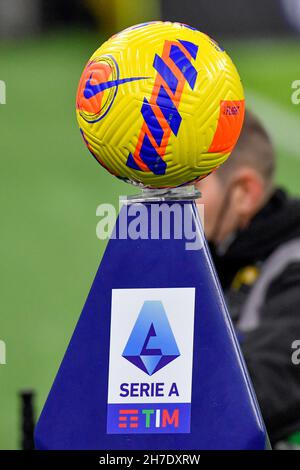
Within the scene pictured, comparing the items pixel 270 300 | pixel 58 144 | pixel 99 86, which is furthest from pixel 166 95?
pixel 58 144

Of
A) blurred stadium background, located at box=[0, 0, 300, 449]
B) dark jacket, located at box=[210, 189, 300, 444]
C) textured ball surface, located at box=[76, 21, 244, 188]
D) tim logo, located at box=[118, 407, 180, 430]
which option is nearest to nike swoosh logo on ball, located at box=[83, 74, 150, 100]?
textured ball surface, located at box=[76, 21, 244, 188]

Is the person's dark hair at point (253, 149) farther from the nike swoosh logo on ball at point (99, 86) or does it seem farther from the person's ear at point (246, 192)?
the nike swoosh logo on ball at point (99, 86)

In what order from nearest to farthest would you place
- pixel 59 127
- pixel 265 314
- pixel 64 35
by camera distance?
1. pixel 265 314
2. pixel 59 127
3. pixel 64 35

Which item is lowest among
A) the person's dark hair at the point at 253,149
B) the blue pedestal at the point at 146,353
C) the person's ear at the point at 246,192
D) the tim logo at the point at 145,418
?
the tim logo at the point at 145,418

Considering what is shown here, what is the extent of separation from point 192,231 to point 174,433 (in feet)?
1.58

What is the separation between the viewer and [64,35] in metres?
15.3

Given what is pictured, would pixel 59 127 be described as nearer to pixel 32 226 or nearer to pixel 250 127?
pixel 32 226

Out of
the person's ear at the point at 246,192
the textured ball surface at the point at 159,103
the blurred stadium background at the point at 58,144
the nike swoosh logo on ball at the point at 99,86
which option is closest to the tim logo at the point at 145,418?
the textured ball surface at the point at 159,103

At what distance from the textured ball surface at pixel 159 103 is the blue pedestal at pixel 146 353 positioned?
14cm

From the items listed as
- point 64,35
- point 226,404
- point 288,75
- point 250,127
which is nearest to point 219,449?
point 226,404

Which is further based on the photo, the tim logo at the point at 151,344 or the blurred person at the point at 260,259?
the blurred person at the point at 260,259

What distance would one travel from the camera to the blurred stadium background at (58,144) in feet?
22.4

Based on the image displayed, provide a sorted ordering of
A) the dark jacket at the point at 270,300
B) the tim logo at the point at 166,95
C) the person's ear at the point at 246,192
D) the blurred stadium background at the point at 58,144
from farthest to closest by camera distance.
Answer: the blurred stadium background at the point at 58,144, the person's ear at the point at 246,192, the dark jacket at the point at 270,300, the tim logo at the point at 166,95

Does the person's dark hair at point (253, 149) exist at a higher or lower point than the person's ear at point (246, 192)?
higher
